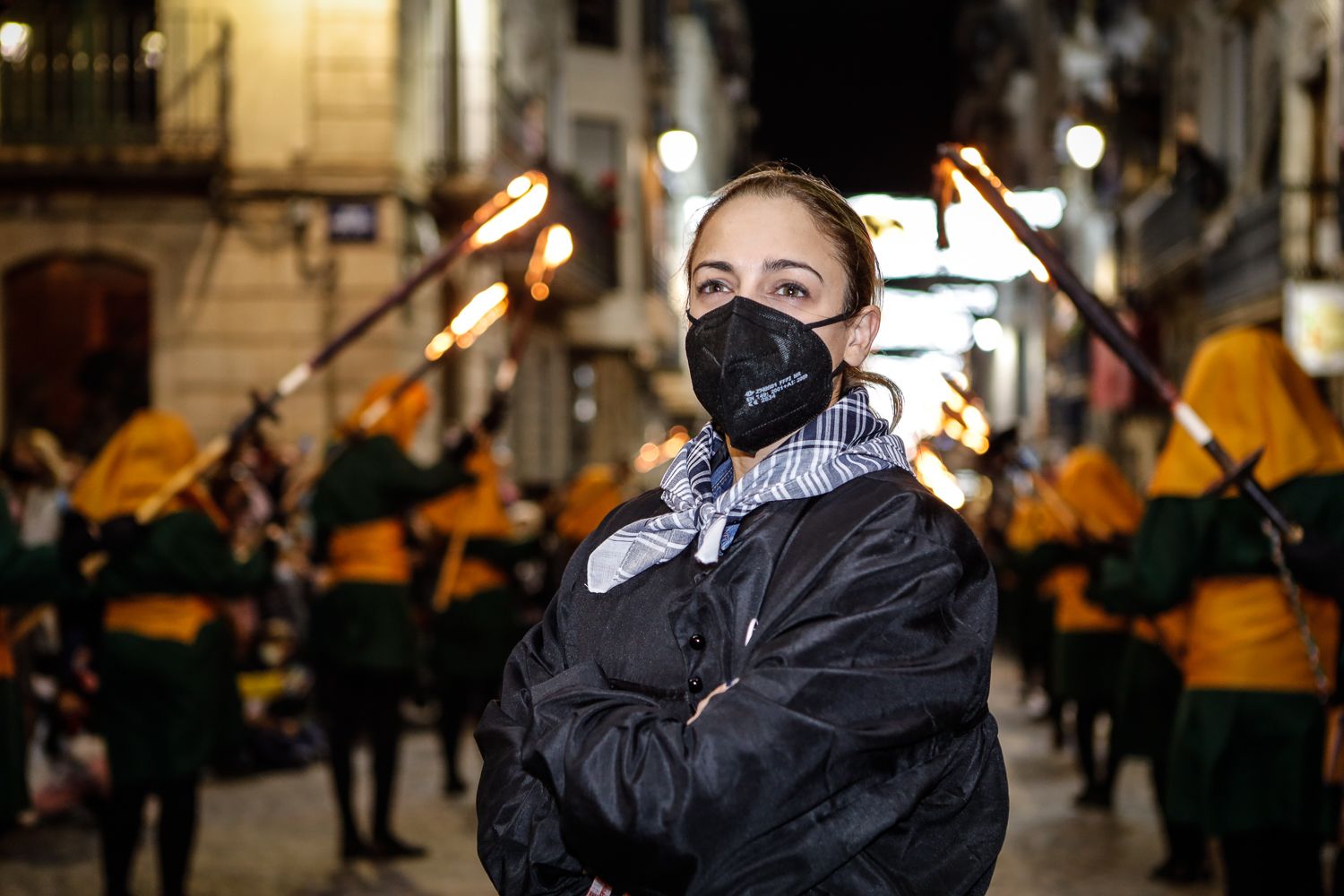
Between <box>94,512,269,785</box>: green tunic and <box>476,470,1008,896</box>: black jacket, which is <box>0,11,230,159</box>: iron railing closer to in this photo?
<box>94,512,269,785</box>: green tunic

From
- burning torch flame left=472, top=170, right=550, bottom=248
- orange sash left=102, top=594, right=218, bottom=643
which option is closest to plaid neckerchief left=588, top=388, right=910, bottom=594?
burning torch flame left=472, top=170, right=550, bottom=248

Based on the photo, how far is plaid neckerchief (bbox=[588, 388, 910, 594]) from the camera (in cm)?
242

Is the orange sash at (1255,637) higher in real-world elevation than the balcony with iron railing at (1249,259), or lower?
lower

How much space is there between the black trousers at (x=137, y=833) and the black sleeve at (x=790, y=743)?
466 cm

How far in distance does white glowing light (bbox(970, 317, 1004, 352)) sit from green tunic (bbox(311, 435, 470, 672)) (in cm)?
3844

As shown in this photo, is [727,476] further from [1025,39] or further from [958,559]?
[1025,39]

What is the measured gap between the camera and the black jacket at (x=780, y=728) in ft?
7.05

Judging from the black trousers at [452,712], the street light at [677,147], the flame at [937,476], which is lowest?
the black trousers at [452,712]

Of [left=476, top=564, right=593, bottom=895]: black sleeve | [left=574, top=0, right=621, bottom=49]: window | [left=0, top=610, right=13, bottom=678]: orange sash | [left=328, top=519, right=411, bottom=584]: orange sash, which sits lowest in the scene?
[left=328, top=519, right=411, bottom=584]: orange sash

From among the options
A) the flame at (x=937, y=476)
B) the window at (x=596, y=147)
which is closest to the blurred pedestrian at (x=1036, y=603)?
the flame at (x=937, y=476)

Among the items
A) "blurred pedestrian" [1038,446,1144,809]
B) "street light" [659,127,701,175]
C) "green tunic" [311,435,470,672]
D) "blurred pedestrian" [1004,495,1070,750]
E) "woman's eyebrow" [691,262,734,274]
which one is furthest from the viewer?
"street light" [659,127,701,175]

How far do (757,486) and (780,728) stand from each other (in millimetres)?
441

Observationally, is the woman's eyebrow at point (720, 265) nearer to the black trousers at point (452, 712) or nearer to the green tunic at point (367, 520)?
the green tunic at point (367, 520)

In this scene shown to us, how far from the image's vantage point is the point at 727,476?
9.09 ft
